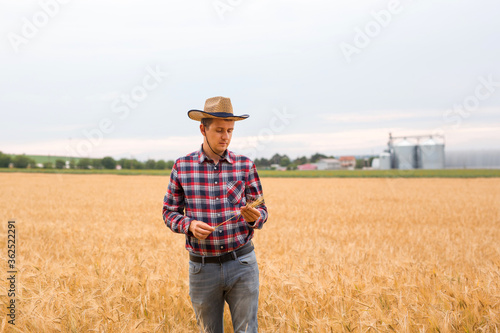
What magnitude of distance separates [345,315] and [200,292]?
1.29 metres

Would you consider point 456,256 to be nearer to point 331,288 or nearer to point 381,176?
point 331,288

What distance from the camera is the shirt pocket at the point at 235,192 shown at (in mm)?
2820

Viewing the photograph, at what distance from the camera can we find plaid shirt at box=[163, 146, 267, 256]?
2756 millimetres

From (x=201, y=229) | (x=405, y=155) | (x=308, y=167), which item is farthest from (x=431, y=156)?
(x=201, y=229)

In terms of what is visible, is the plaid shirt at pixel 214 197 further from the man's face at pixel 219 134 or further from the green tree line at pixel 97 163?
the green tree line at pixel 97 163

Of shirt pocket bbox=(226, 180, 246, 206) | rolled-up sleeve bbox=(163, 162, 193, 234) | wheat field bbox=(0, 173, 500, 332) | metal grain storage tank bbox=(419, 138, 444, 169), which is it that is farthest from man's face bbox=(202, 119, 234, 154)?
Result: metal grain storage tank bbox=(419, 138, 444, 169)

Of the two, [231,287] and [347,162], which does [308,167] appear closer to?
[347,162]

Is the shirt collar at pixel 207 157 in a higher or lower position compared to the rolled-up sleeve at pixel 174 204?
higher

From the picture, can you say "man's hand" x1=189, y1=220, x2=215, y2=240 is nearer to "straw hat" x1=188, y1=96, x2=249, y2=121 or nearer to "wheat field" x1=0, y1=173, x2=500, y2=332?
"straw hat" x1=188, y1=96, x2=249, y2=121

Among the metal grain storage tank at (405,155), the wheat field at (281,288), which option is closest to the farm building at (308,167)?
the metal grain storage tank at (405,155)

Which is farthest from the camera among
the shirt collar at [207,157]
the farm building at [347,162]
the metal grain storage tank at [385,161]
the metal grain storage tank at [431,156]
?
the farm building at [347,162]

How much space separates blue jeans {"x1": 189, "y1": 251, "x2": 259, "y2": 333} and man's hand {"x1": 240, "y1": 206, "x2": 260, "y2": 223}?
1.14 feet

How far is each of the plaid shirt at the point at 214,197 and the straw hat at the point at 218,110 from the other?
275 millimetres

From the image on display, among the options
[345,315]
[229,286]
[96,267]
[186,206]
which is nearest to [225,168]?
[186,206]
